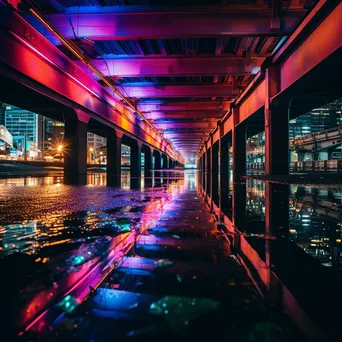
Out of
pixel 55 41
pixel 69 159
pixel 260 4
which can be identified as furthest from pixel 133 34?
pixel 69 159

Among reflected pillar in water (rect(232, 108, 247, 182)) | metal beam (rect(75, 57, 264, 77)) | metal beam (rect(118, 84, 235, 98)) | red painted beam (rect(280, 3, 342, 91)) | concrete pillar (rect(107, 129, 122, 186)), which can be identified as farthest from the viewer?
concrete pillar (rect(107, 129, 122, 186))

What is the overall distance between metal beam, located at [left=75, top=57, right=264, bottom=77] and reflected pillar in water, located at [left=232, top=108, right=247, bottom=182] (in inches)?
169

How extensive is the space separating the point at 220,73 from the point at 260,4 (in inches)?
126

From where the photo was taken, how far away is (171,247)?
1.89 m

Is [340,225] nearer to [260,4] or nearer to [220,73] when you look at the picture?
[260,4]

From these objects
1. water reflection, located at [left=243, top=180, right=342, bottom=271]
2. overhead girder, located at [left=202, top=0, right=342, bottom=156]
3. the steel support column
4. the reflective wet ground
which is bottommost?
water reflection, located at [left=243, top=180, right=342, bottom=271]

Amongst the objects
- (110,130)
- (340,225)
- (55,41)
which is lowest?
(340,225)

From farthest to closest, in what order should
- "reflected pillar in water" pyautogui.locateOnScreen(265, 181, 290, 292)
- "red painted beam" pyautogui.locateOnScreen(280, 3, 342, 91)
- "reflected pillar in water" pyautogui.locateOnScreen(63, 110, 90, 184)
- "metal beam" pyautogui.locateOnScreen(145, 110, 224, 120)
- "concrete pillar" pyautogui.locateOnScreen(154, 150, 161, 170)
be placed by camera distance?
"concrete pillar" pyautogui.locateOnScreen(154, 150, 161, 170) < "metal beam" pyautogui.locateOnScreen(145, 110, 224, 120) < "reflected pillar in water" pyautogui.locateOnScreen(63, 110, 90, 184) < "red painted beam" pyautogui.locateOnScreen(280, 3, 342, 91) < "reflected pillar in water" pyautogui.locateOnScreen(265, 181, 290, 292)

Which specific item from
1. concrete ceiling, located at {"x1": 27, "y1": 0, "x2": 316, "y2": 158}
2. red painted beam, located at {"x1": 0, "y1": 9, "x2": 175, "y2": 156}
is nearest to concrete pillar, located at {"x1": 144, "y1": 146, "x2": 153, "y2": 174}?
red painted beam, located at {"x1": 0, "y1": 9, "x2": 175, "y2": 156}

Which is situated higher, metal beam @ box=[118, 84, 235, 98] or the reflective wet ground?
metal beam @ box=[118, 84, 235, 98]

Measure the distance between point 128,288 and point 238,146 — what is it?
1399 centimetres

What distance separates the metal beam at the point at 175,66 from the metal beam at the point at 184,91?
3.02 m

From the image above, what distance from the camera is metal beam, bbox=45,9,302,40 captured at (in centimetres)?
690

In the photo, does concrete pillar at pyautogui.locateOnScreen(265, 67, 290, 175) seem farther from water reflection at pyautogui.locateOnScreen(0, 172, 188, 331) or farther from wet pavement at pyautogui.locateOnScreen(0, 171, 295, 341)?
wet pavement at pyautogui.locateOnScreen(0, 171, 295, 341)
